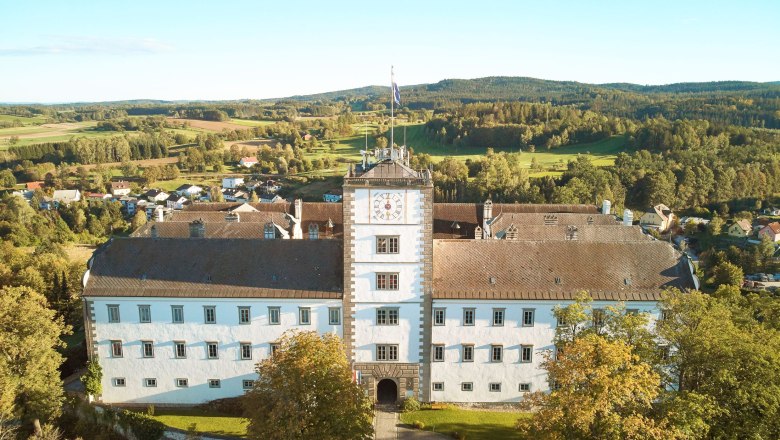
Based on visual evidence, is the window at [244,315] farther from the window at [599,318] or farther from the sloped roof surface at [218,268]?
the window at [599,318]

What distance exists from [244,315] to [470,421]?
62.1 feet

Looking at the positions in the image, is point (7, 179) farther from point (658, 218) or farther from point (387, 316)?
point (658, 218)

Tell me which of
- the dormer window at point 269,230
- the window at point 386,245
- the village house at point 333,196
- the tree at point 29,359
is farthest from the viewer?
the village house at point 333,196

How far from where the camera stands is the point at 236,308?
43844mm

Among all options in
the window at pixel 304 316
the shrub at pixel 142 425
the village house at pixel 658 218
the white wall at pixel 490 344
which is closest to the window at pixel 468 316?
the white wall at pixel 490 344

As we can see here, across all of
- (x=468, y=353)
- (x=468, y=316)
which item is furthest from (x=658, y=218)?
(x=468, y=316)

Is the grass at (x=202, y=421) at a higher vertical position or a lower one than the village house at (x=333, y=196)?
lower

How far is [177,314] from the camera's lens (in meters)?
44.1

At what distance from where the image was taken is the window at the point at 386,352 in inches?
1738

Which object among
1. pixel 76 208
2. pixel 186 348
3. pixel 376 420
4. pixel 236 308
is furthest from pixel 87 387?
pixel 76 208

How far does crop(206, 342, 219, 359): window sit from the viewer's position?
1748 inches

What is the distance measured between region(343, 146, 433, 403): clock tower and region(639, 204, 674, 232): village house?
9672 centimetres

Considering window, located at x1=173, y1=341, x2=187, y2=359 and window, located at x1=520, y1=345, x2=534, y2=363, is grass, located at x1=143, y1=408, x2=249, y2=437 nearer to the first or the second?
window, located at x1=173, y1=341, x2=187, y2=359

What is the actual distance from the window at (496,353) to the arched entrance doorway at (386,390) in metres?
7.98
